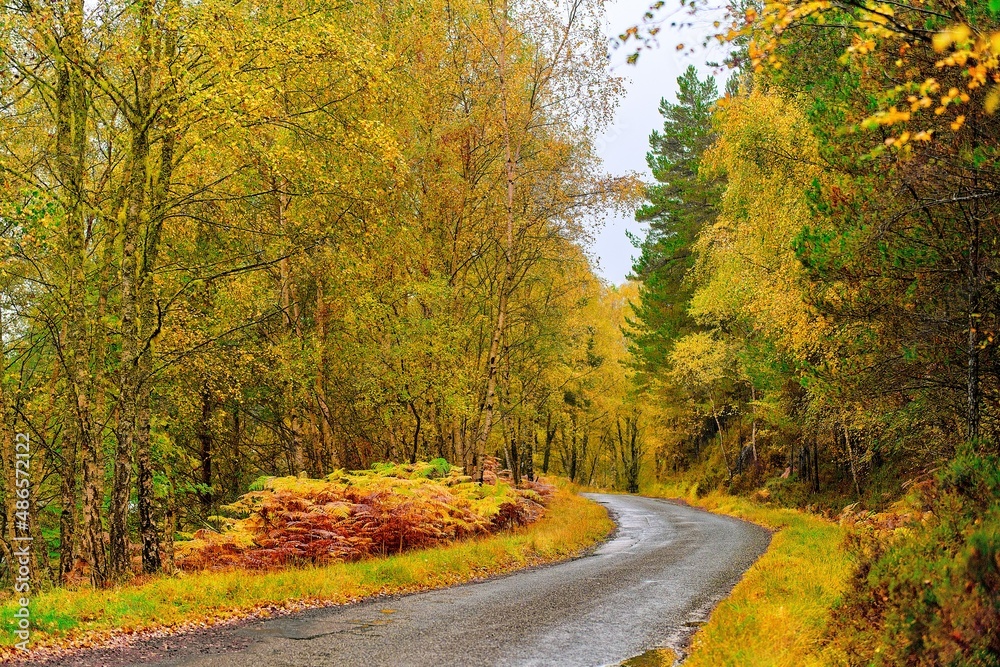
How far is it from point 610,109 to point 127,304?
1328 cm

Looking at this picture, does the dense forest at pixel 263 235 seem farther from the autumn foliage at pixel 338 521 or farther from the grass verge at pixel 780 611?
the grass verge at pixel 780 611

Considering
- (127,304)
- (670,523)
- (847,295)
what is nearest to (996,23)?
(847,295)

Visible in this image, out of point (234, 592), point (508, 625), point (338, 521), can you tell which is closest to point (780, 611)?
point (508, 625)

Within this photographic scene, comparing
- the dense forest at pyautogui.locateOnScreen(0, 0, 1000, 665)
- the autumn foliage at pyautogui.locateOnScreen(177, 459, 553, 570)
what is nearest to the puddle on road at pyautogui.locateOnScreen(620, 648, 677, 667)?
the dense forest at pyautogui.locateOnScreen(0, 0, 1000, 665)

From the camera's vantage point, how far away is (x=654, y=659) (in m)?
6.48

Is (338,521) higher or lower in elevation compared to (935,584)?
lower

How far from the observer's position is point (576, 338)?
87.7 ft

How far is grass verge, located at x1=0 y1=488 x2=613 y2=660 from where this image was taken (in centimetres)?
665

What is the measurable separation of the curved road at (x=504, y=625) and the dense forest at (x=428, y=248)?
7.65ft

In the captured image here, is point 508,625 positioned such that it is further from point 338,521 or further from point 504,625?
point 338,521

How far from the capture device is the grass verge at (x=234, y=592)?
665cm

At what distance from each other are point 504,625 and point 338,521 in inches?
206

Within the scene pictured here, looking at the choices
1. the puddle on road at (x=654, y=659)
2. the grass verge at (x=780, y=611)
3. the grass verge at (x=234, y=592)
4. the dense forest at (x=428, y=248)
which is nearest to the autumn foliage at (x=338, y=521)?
the grass verge at (x=234, y=592)

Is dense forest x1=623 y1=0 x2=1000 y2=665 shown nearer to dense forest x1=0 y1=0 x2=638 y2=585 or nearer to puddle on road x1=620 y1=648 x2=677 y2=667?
puddle on road x1=620 y1=648 x2=677 y2=667
